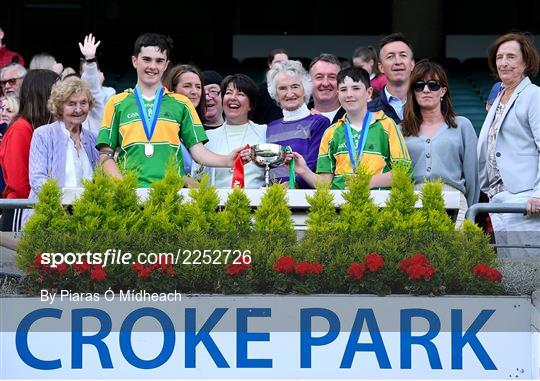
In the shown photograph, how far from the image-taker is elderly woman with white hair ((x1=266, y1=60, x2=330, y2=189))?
7.20m

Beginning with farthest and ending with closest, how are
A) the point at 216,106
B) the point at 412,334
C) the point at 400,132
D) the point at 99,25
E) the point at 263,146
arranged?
the point at 99,25
the point at 216,106
the point at 400,132
the point at 263,146
the point at 412,334

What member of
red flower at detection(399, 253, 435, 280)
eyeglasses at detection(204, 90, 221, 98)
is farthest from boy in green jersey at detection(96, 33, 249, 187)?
red flower at detection(399, 253, 435, 280)

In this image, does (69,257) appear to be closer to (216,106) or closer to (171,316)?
(171,316)

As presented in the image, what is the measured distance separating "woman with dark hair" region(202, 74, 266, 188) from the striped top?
0.66m

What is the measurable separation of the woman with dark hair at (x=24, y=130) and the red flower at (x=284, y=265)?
1.87m

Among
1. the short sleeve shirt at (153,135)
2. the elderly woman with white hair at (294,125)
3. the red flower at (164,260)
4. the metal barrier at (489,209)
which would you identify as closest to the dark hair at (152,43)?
the short sleeve shirt at (153,135)

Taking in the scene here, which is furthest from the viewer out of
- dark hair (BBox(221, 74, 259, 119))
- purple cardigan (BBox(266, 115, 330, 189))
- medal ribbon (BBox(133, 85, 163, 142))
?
dark hair (BBox(221, 74, 259, 119))

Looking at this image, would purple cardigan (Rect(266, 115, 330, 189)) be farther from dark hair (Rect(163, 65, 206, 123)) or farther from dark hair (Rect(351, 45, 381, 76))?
dark hair (Rect(351, 45, 381, 76))

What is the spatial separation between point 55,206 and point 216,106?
7.83 feet

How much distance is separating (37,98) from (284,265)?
260 centimetres

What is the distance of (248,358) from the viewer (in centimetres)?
557

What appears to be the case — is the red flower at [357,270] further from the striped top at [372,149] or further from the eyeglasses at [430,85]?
the eyeglasses at [430,85]

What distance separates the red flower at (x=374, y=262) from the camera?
5699mm

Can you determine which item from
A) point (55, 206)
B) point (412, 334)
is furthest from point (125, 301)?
point (412, 334)
